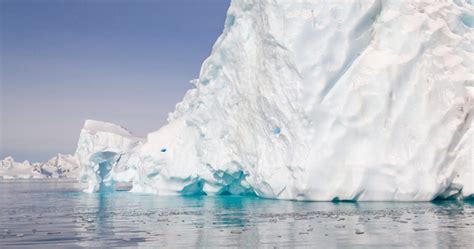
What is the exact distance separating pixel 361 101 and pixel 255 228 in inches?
406

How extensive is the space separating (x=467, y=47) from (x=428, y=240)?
15535mm

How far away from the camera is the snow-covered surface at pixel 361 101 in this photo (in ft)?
74.3

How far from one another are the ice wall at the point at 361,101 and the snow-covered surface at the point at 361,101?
4 cm

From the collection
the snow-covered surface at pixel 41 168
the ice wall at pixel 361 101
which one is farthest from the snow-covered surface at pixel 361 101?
the snow-covered surface at pixel 41 168

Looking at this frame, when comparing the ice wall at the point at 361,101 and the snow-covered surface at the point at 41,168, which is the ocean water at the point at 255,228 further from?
the snow-covered surface at the point at 41,168

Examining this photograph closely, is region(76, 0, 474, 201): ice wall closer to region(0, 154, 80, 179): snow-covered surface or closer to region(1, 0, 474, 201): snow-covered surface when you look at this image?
region(1, 0, 474, 201): snow-covered surface

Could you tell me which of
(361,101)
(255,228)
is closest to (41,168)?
(361,101)

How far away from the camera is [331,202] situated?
22953mm

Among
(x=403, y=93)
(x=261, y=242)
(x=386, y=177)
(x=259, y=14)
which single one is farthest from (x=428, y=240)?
(x=259, y=14)

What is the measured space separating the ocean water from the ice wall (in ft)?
6.75

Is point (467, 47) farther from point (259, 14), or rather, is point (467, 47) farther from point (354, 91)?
point (259, 14)

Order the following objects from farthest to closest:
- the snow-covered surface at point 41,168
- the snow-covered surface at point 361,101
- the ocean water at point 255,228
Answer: the snow-covered surface at point 41,168 < the snow-covered surface at point 361,101 < the ocean water at point 255,228

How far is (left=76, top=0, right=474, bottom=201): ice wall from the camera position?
22.6 m

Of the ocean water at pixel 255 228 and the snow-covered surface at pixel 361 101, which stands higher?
the snow-covered surface at pixel 361 101
